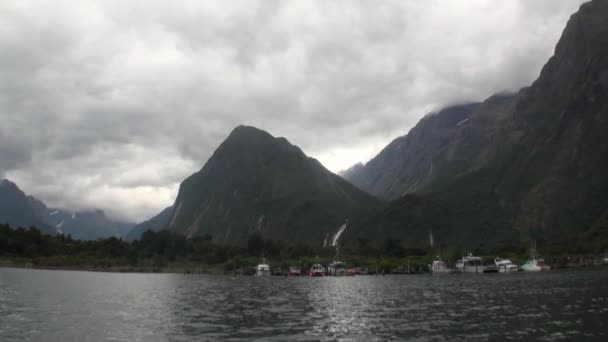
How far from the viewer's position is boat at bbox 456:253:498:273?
149500mm

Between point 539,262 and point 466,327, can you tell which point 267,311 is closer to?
point 466,327

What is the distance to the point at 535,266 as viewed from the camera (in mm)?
143250

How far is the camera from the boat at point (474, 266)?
150 meters

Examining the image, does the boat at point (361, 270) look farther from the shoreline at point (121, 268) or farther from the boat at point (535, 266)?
the shoreline at point (121, 268)

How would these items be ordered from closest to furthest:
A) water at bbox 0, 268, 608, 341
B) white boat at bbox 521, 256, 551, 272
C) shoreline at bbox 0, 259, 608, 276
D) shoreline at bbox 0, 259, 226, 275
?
water at bbox 0, 268, 608, 341, white boat at bbox 521, 256, 551, 272, shoreline at bbox 0, 259, 608, 276, shoreline at bbox 0, 259, 226, 275

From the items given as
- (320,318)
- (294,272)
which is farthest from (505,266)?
(320,318)

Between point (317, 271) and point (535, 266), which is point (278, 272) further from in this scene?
point (535, 266)

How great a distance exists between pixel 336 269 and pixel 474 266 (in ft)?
125

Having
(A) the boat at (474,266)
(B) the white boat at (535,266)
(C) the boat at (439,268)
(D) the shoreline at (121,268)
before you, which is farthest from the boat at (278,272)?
(B) the white boat at (535,266)

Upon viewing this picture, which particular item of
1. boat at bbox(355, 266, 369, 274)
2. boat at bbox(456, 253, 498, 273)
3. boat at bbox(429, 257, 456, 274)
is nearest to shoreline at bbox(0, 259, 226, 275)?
boat at bbox(355, 266, 369, 274)

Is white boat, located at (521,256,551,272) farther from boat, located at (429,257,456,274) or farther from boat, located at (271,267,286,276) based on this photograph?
boat, located at (271,267,286,276)

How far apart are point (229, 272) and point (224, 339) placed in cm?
14546

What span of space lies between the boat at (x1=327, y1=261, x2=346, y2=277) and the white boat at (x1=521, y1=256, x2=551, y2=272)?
153 feet

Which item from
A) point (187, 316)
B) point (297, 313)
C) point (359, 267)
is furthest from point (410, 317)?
point (359, 267)
